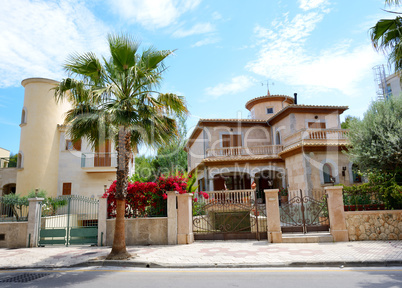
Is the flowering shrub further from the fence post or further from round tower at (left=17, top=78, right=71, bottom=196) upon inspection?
round tower at (left=17, top=78, right=71, bottom=196)

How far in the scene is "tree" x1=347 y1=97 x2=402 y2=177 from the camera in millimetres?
10547

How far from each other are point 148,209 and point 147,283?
537 cm

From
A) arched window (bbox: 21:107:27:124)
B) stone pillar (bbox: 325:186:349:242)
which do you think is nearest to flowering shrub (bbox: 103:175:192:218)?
stone pillar (bbox: 325:186:349:242)

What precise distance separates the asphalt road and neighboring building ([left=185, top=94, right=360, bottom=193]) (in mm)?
9876

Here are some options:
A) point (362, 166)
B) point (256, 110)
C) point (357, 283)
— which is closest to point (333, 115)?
point (256, 110)

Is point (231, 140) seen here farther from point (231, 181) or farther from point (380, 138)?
point (380, 138)

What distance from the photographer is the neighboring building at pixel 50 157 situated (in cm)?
2191

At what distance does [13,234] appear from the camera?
11219 millimetres

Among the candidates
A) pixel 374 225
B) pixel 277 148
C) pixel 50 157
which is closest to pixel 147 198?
pixel 374 225

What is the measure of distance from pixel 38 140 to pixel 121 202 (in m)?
17.4

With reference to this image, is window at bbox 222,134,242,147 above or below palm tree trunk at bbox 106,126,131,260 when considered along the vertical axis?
above

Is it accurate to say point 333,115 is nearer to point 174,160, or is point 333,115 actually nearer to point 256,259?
point 256,259

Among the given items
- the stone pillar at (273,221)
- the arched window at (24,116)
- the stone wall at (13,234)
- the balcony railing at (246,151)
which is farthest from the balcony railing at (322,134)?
the arched window at (24,116)

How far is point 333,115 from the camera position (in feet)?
69.4
